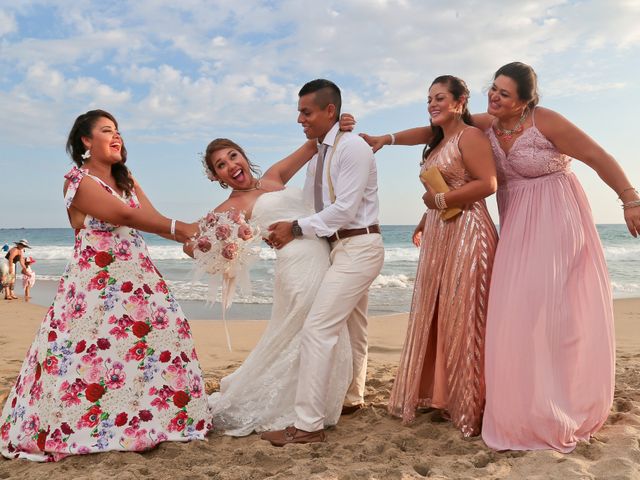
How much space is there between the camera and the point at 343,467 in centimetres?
355

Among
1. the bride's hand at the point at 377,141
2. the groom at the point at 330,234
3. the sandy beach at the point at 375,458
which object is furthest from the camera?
the bride's hand at the point at 377,141

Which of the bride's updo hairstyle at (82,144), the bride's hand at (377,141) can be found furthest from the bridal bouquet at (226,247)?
the bride's hand at (377,141)

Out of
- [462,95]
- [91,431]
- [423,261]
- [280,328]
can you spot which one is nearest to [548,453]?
[423,261]

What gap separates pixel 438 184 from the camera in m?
4.11

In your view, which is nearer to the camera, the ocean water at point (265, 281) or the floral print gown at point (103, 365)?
the floral print gown at point (103, 365)

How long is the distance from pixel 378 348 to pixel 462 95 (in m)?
4.62

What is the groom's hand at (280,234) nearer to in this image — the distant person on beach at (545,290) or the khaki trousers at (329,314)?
the khaki trousers at (329,314)

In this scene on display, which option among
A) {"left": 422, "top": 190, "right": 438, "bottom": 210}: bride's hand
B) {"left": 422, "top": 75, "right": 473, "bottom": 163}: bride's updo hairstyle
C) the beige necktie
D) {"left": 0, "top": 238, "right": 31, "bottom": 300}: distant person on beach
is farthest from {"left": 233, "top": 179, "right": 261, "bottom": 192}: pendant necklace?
{"left": 0, "top": 238, "right": 31, "bottom": 300}: distant person on beach

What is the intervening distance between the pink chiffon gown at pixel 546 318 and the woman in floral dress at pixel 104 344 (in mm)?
1994

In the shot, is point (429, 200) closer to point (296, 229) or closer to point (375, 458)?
point (296, 229)

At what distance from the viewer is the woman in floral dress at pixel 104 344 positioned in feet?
12.6

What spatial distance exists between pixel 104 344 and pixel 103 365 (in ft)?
0.43

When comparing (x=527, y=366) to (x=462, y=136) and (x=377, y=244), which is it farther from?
(x=462, y=136)

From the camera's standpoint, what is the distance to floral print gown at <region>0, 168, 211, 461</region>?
384 cm
